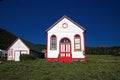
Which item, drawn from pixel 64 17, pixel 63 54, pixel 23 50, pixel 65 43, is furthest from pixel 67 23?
pixel 23 50

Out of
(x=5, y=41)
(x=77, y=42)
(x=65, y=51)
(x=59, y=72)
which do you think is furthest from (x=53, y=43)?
(x=5, y=41)

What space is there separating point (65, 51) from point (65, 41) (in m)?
1.58

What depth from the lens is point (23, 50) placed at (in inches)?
1497

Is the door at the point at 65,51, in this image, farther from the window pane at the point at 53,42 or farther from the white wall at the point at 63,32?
the window pane at the point at 53,42

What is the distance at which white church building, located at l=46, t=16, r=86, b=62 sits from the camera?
88.0ft

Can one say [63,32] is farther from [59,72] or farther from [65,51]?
[59,72]

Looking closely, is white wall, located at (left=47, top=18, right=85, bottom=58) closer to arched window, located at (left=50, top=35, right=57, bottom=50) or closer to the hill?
arched window, located at (left=50, top=35, right=57, bottom=50)

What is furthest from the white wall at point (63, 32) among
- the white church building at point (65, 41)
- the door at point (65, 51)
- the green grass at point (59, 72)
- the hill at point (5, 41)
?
the hill at point (5, 41)

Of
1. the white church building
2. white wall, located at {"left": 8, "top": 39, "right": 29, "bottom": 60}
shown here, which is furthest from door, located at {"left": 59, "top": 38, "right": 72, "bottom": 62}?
white wall, located at {"left": 8, "top": 39, "right": 29, "bottom": 60}

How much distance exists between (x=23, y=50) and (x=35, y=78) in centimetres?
2521

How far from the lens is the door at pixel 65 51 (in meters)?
26.6

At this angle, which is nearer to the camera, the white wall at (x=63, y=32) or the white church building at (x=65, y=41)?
the white church building at (x=65, y=41)

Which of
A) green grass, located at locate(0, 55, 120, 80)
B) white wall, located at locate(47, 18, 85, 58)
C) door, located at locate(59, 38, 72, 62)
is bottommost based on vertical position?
green grass, located at locate(0, 55, 120, 80)

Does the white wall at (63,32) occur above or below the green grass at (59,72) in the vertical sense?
above
